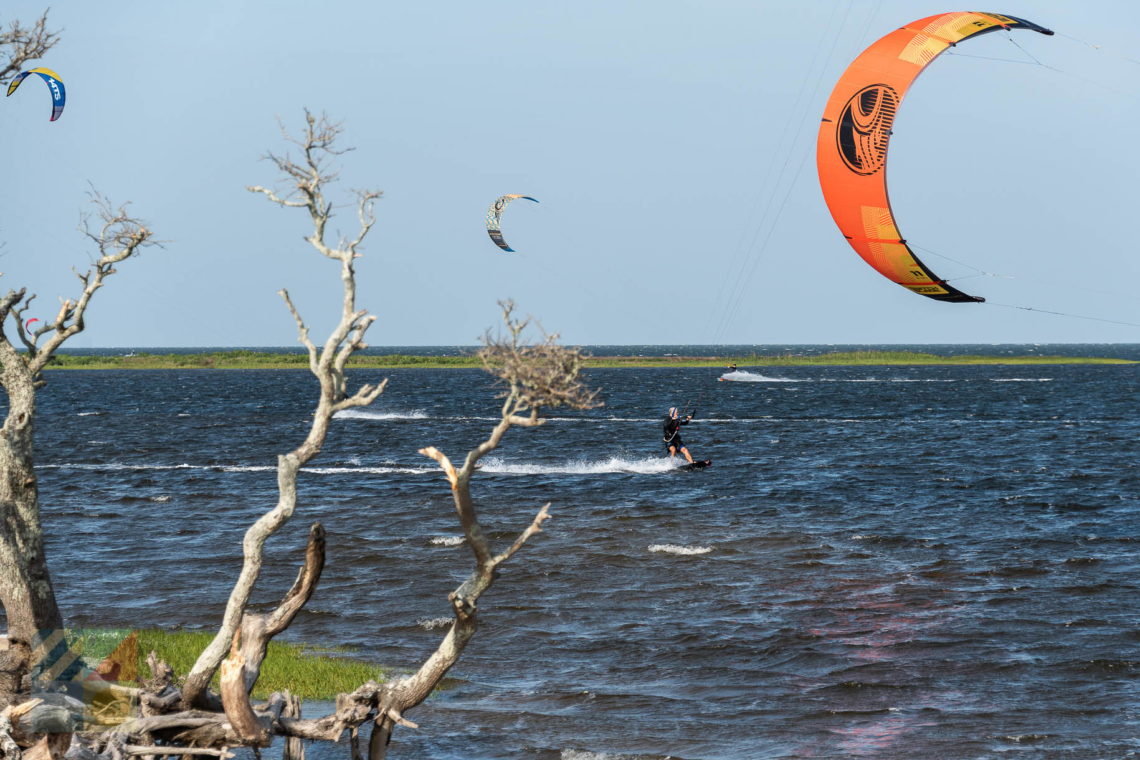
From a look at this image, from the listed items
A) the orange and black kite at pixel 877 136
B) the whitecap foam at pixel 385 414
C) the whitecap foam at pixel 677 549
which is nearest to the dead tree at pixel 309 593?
the orange and black kite at pixel 877 136

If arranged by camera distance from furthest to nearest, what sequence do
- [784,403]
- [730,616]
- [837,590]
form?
[784,403], [837,590], [730,616]

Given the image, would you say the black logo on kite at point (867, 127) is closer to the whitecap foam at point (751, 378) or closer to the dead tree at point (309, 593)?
the dead tree at point (309, 593)

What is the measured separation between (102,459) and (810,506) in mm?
34296

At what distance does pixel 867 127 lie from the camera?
2373 centimetres

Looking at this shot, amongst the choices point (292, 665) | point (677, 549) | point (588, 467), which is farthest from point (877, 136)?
point (588, 467)

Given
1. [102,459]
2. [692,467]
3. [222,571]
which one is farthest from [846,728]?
[102,459]

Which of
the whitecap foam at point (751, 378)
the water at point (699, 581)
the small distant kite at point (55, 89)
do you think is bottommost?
the water at point (699, 581)

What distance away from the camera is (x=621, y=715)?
17.0 metres

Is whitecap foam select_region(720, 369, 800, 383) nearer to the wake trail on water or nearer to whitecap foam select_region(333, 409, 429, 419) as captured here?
whitecap foam select_region(333, 409, 429, 419)

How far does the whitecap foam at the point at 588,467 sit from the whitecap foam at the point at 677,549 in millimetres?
16893

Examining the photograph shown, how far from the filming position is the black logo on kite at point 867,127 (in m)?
23.6

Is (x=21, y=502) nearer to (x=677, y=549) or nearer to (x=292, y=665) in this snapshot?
(x=292, y=665)

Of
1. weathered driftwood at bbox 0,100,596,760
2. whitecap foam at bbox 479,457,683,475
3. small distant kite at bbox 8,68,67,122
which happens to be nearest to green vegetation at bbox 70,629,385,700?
weathered driftwood at bbox 0,100,596,760

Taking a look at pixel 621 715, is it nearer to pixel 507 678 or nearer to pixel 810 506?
pixel 507 678
